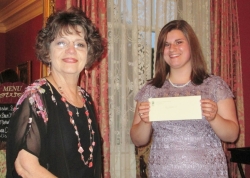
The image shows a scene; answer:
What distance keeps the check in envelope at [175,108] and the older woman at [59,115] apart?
472 millimetres

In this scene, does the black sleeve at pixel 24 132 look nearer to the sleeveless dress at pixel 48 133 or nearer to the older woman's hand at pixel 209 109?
the sleeveless dress at pixel 48 133

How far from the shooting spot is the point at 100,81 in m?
3.52

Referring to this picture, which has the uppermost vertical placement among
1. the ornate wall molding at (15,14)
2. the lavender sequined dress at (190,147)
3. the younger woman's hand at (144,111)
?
the ornate wall molding at (15,14)

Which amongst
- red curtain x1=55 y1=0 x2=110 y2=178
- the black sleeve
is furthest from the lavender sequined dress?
red curtain x1=55 y1=0 x2=110 y2=178

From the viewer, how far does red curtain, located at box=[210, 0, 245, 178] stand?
4.32m

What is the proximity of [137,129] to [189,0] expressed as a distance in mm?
2465

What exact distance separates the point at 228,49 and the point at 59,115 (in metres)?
3.22

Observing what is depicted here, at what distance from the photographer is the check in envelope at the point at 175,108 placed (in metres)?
2.16

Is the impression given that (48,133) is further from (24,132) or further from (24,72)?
(24,72)

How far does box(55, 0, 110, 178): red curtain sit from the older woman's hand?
5.00 feet

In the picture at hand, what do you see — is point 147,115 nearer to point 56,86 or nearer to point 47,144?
point 56,86

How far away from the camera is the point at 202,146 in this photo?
2191mm

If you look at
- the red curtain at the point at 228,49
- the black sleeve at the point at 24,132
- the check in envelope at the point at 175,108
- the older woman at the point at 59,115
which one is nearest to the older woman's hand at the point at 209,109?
the check in envelope at the point at 175,108

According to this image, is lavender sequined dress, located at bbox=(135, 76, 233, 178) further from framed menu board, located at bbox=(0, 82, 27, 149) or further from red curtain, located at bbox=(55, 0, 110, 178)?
red curtain, located at bbox=(55, 0, 110, 178)
